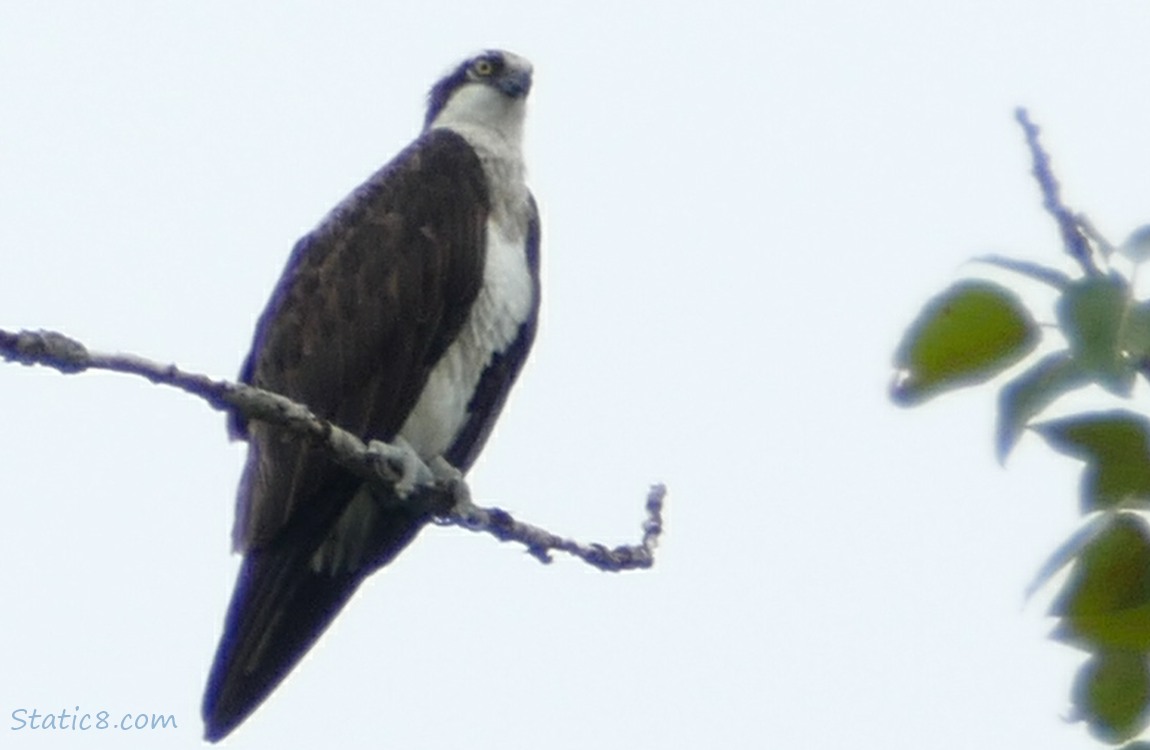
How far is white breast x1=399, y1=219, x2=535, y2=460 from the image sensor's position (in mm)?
5438

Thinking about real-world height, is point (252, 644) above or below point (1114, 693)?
above

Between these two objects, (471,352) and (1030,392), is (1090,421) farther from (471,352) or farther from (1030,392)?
(471,352)

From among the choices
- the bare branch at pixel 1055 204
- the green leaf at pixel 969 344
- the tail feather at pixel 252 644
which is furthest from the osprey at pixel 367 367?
the green leaf at pixel 969 344

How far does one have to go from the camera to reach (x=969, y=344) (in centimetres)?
107

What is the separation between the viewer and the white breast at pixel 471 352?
5438 millimetres

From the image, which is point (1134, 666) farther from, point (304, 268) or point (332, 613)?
point (304, 268)

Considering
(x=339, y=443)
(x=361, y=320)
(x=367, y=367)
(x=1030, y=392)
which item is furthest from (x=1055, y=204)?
(x=361, y=320)

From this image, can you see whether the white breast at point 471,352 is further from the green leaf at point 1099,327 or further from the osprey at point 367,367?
the green leaf at point 1099,327

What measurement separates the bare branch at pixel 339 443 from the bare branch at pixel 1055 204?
1.89 metres

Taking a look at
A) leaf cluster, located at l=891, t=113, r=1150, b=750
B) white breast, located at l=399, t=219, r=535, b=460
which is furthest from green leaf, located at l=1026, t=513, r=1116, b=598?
white breast, located at l=399, t=219, r=535, b=460

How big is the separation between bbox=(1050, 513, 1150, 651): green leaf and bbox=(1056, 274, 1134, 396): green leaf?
0.33ft

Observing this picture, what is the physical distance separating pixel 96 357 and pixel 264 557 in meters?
2.18

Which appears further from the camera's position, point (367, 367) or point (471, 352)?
point (471, 352)

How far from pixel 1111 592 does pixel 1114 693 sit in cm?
7
